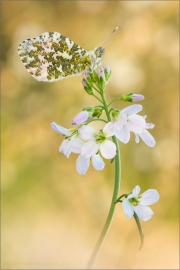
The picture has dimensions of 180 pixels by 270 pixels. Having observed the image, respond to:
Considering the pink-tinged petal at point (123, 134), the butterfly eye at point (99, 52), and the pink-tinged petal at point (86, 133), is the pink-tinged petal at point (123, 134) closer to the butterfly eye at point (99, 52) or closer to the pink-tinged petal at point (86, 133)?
the pink-tinged petal at point (86, 133)

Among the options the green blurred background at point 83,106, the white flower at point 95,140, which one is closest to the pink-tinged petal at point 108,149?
the white flower at point 95,140

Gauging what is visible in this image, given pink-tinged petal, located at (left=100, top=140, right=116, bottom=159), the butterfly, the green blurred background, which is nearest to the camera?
pink-tinged petal, located at (left=100, top=140, right=116, bottom=159)

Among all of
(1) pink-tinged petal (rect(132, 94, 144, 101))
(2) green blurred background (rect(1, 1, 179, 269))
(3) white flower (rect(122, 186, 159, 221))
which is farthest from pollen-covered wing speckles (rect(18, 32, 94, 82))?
(2) green blurred background (rect(1, 1, 179, 269))

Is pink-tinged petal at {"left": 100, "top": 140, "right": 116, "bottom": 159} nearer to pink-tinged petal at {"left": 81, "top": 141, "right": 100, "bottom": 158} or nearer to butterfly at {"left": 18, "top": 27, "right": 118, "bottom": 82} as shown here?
pink-tinged petal at {"left": 81, "top": 141, "right": 100, "bottom": 158}

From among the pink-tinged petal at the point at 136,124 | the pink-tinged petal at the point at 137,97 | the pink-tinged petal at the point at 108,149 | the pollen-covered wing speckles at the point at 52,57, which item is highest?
the pollen-covered wing speckles at the point at 52,57

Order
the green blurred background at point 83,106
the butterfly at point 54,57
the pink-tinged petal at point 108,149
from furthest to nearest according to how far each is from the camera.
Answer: the green blurred background at point 83,106 < the butterfly at point 54,57 < the pink-tinged petal at point 108,149

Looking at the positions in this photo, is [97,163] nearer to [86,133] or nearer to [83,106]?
[86,133]
